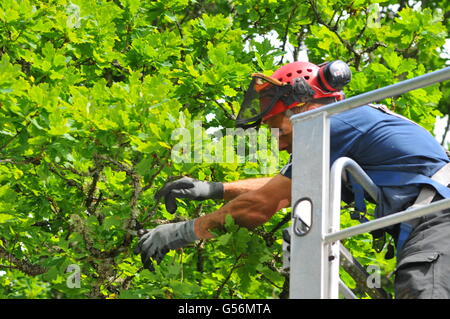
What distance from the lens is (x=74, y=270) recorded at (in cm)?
653

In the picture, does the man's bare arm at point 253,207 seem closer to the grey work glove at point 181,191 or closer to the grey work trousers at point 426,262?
the grey work glove at point 181,191

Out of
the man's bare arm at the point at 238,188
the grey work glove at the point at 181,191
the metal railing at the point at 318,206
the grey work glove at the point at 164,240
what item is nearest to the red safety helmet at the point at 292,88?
the man's bare arm at the point at 238,188

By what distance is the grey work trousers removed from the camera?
15.6 feet

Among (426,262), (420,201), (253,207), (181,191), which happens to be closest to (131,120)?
(181,191)

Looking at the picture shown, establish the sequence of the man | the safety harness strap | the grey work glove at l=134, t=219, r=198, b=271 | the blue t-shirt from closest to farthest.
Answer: the man → the safety harness strap → the blue t-shirt → the grey work glove at l=134, t=219, r=198, b=271

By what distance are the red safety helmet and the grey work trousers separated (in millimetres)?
1528

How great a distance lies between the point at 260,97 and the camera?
659 cm

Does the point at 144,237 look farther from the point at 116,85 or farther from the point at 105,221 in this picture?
the point at 116,85

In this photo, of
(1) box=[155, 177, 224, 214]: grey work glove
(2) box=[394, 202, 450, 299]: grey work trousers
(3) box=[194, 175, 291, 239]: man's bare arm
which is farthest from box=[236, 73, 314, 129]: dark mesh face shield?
(2) box=[394, 202, 450, 299]: grey work trousers

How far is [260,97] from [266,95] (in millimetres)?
51

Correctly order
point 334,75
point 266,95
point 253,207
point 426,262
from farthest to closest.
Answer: point 266,95 → point 334,75 → point 253,207 → point 426,262

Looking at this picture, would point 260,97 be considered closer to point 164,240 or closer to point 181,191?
point 181,191

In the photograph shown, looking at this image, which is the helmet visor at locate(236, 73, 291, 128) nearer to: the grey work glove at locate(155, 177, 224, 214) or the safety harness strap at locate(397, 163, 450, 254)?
the grey work glove at locate(155, 177, 224, 214)
